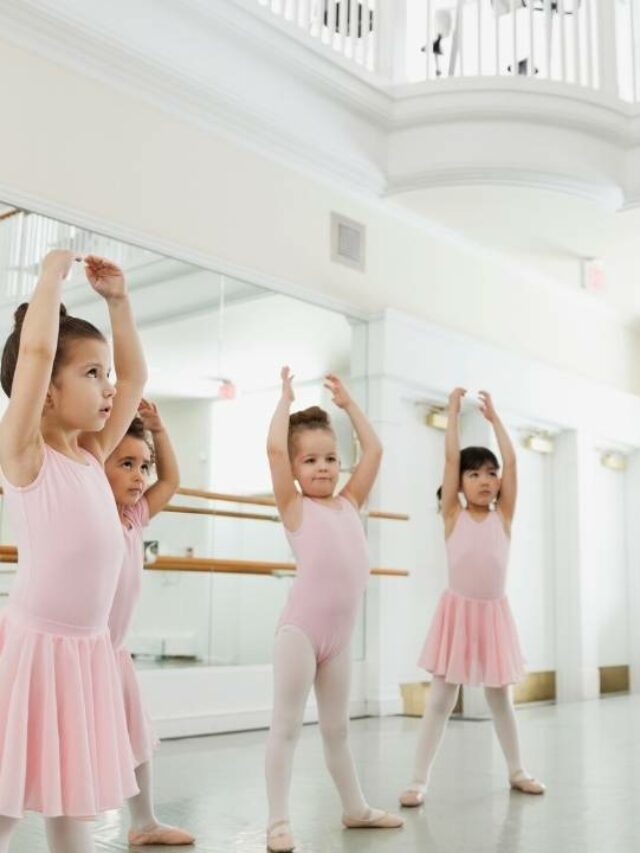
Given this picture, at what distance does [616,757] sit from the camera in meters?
4.28

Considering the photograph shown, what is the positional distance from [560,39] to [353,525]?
13.5 feet

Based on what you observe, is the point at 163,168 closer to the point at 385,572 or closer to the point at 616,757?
the point at 385,572

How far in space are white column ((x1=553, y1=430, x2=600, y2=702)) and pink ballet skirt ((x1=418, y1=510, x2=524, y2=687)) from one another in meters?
4.01

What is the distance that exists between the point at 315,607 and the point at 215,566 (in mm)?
2225

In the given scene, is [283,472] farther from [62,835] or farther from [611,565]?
[611,565]

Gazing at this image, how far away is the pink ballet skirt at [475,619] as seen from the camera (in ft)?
11.2

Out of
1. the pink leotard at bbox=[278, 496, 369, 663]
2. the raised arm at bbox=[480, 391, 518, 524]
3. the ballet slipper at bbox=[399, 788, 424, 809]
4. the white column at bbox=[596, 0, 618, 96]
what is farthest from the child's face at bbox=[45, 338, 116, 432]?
the white column at bbox=[596, 0, 618, 96]

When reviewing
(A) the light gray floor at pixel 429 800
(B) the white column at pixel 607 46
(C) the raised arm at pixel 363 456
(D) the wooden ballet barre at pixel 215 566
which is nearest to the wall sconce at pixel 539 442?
(B) the white column at pixel 607 46

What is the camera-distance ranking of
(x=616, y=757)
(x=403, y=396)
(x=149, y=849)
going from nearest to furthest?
(x=149, y=849) → (x=616, y=757) → (x=403, y=396)

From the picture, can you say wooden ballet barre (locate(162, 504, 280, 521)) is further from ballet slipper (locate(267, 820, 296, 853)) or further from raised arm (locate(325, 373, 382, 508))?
ballet slipper (locate(267, 820, 296, 853))

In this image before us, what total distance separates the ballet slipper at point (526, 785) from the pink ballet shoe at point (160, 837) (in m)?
1.27

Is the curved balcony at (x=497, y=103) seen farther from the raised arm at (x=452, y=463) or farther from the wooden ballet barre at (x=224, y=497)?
the raised arm at (x=452, y=463)

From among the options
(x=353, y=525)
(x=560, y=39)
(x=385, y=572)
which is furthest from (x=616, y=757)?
(x=560, y=39)

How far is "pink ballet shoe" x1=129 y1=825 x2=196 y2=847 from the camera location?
8.44 feet
